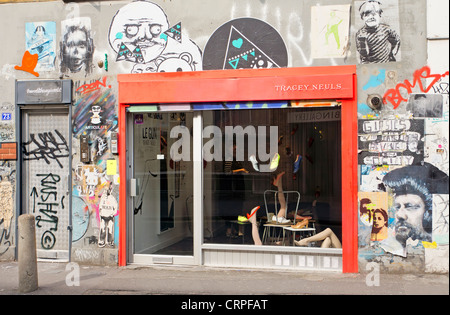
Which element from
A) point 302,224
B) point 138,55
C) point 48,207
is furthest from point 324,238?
point 48,207

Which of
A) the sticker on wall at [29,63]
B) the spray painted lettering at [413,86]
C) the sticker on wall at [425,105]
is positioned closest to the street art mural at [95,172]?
the sticker on wall at [29,63]

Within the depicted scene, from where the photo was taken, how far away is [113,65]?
888cm

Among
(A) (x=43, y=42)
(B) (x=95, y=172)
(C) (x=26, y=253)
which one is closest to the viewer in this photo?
(C) (x=26, y=253)

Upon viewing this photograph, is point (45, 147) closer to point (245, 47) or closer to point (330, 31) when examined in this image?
point (245, 47)

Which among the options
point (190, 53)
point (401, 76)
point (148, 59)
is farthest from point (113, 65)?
point (401, 76)

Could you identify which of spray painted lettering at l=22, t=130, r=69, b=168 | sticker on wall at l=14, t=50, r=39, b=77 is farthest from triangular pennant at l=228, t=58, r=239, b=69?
sticker on wall at l=14, t=50, r=39, b=77

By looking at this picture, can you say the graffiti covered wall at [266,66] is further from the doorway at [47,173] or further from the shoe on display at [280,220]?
the shoe on display at [280,220]

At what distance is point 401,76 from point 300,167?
207cm

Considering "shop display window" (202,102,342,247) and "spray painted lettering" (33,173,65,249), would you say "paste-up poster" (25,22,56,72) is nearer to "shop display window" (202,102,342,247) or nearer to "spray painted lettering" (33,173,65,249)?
"spray painted lettering" (33,173,65,249)

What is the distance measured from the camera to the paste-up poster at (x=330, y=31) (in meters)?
8.18

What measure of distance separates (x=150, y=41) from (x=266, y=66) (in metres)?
1.98

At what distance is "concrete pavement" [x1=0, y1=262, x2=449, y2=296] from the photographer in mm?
7254

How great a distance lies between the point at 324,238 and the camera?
841 cm

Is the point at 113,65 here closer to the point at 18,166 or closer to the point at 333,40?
the point at 18,166
